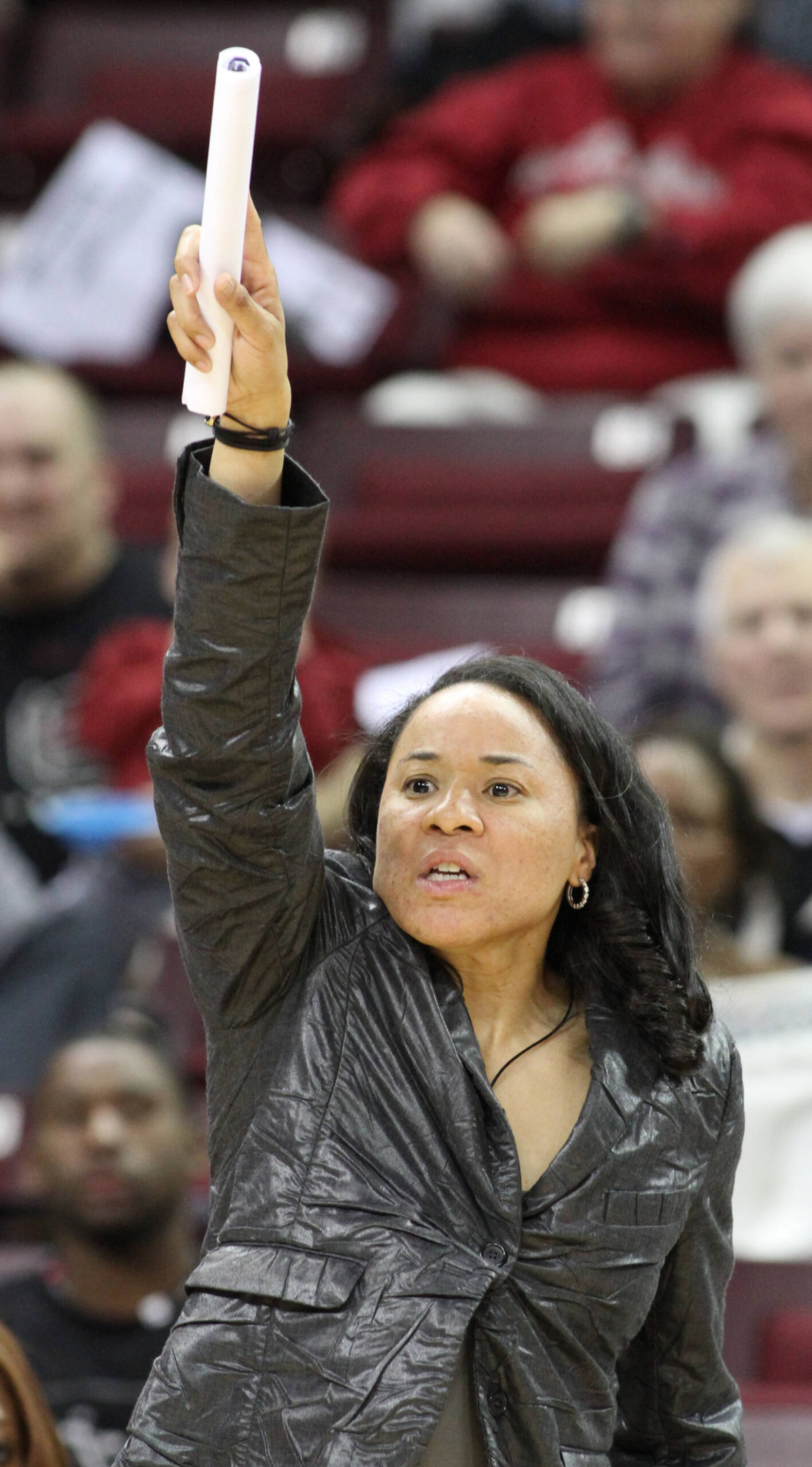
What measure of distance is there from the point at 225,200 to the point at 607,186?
293 cm

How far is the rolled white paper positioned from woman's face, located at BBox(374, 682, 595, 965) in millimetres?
243

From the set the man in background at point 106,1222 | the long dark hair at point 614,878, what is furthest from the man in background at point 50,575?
the long dark hair at point 614,878

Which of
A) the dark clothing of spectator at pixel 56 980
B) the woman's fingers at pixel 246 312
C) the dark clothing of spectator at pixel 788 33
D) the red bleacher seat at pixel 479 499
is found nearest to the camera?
the woman's fingers at pixel 246 312

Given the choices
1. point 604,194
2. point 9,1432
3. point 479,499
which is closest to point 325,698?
point 479,499

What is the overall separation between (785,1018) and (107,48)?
352 centimetres

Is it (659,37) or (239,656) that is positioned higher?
(659,37)

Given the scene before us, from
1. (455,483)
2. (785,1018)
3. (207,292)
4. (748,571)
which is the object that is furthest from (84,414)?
(207,292)

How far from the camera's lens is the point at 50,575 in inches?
Result: 130

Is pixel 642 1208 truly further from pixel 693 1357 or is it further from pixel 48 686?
pixel 48 686

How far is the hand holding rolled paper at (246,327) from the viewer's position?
45.1 inches

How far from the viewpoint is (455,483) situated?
3.84m

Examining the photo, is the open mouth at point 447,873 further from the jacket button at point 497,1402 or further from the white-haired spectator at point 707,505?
the white-haired spectator at point 707,505

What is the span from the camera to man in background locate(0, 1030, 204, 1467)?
232 cm

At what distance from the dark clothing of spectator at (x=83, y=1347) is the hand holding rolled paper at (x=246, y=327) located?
138 cm
